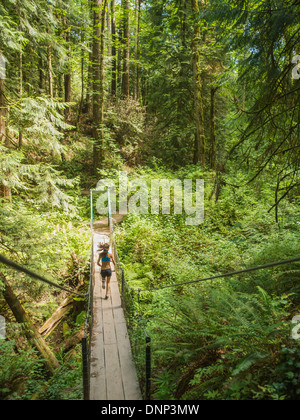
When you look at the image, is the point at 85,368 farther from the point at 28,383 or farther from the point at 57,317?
the point at 57,317

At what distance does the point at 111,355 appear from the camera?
400 cm

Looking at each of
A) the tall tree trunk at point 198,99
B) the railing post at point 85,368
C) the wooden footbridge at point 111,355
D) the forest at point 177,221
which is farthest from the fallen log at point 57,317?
the tall tree trunk at point 198,99

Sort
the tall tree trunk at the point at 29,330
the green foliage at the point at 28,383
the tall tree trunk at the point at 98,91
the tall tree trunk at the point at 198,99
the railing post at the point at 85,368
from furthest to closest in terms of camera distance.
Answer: the tall tree trunk at the point at 98,91 < the tall tree trunk at the point at 198,99 < the tall tree trunk at the point at 29,330 < the green foliage at the point at 28,383 < the railing post at the point at 85,368

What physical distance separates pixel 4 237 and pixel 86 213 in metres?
6.49

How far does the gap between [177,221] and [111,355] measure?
657cm

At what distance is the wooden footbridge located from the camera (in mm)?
3294

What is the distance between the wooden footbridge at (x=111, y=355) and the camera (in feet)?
10.8

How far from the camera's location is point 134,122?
15.4m

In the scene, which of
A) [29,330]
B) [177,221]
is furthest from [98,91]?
[29,330]

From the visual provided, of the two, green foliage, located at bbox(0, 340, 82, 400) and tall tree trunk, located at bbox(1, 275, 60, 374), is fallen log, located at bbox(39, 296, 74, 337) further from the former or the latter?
green foliage, located at bbox(0, 340, 82, 400)

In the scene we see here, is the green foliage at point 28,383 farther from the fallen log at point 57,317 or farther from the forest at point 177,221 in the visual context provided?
the fallen log at point 57,317

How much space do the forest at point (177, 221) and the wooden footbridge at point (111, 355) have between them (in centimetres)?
36

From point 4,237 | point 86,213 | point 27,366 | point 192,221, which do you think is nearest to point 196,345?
point 27,366

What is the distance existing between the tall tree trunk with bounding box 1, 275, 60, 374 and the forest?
0.03m
